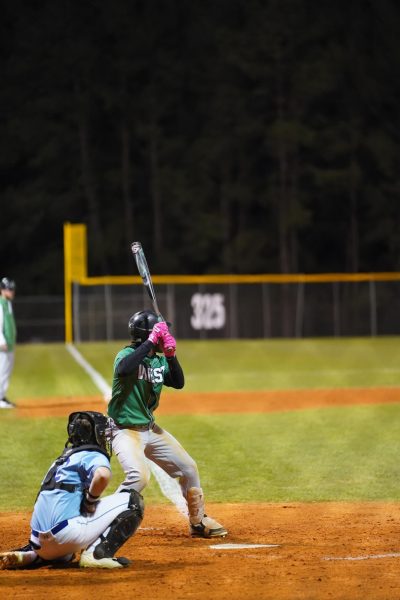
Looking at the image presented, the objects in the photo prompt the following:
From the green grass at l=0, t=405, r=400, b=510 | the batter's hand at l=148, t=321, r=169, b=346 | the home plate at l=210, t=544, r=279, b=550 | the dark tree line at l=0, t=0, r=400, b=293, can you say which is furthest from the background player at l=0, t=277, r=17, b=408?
the dark tree line at l=0, t=0, r=400, b=293

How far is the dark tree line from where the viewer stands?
51.8 m

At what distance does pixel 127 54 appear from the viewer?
5419 centimetres

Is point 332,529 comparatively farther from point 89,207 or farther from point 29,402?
point 89,207

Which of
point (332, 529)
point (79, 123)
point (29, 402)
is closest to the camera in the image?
point (332, 529)

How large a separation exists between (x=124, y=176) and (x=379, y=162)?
12.1 meters

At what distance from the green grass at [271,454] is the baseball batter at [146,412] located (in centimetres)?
184

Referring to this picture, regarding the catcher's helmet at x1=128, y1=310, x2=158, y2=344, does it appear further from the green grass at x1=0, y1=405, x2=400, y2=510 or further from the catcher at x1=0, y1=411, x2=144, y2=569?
the green grass at x1=0, y1=405, x2=400, y2=510

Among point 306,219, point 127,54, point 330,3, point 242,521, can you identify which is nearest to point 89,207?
point 127,54

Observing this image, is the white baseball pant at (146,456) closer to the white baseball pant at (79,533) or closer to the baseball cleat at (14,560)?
the white baseball pant at (79,533)

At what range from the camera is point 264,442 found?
1423 cm

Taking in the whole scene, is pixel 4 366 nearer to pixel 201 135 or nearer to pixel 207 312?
pixel 207 312

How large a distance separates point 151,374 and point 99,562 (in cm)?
150

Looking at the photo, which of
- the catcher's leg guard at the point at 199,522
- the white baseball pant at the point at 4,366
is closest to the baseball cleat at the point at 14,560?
the catcher's leg guard at the point at 199,522

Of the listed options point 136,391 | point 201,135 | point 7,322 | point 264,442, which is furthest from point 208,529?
point 201,135
